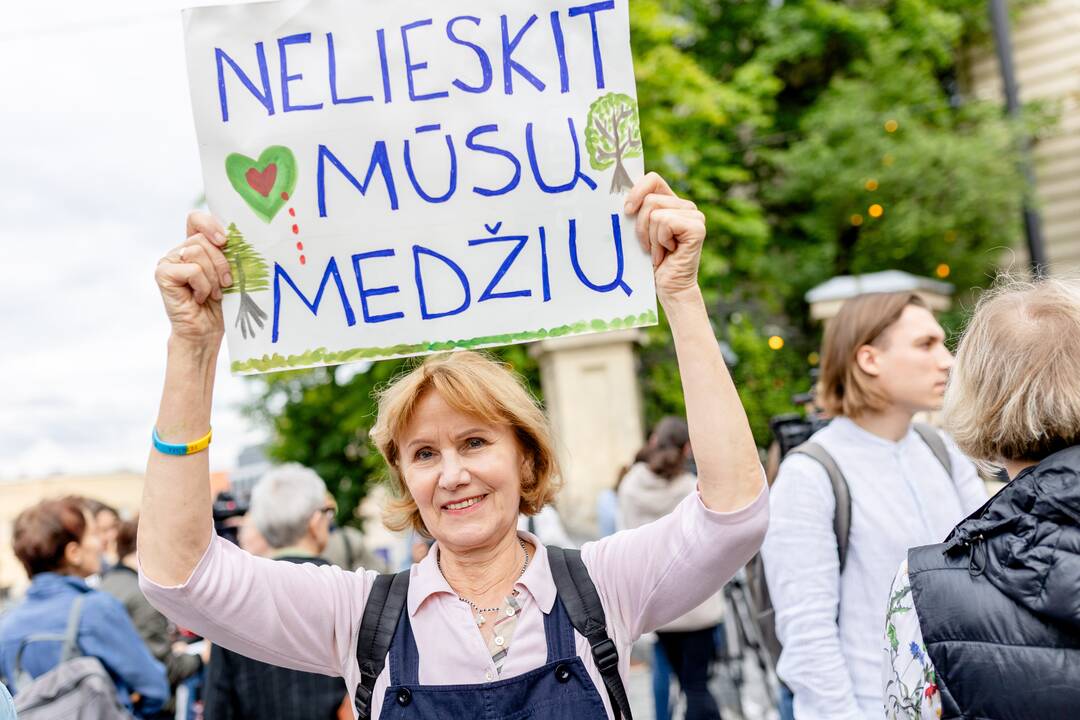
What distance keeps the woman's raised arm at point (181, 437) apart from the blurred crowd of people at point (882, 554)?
0.07 metres

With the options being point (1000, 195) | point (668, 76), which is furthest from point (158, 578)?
point (1000, 195)

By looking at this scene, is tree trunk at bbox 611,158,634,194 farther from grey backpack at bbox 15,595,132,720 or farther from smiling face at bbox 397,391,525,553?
grey backpack at bbox 15,595,132,720

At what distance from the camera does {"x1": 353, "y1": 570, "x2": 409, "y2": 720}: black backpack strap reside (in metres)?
1.90

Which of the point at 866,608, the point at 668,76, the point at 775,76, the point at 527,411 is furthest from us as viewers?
the point at 775,76

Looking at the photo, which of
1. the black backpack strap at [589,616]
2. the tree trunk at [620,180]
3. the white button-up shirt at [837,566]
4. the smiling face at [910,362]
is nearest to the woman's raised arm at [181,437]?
the black backpack strap at [589,616]

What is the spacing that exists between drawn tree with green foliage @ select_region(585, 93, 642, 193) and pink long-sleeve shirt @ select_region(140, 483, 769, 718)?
612 mm

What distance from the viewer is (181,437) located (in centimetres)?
182

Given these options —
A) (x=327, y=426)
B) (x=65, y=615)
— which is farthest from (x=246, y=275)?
(x=327, y=426)

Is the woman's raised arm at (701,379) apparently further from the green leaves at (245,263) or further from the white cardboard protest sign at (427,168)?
the green leaves at (245,263)

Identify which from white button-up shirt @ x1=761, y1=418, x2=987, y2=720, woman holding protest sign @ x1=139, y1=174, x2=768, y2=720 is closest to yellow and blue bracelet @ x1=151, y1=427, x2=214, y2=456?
woman holding protest sign @ x1=139, y1=174, x2=768, y2=720

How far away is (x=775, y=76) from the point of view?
17266 millimetres

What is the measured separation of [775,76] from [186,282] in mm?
16651

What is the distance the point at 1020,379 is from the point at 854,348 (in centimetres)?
118

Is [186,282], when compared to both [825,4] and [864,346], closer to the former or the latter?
[864,346]
